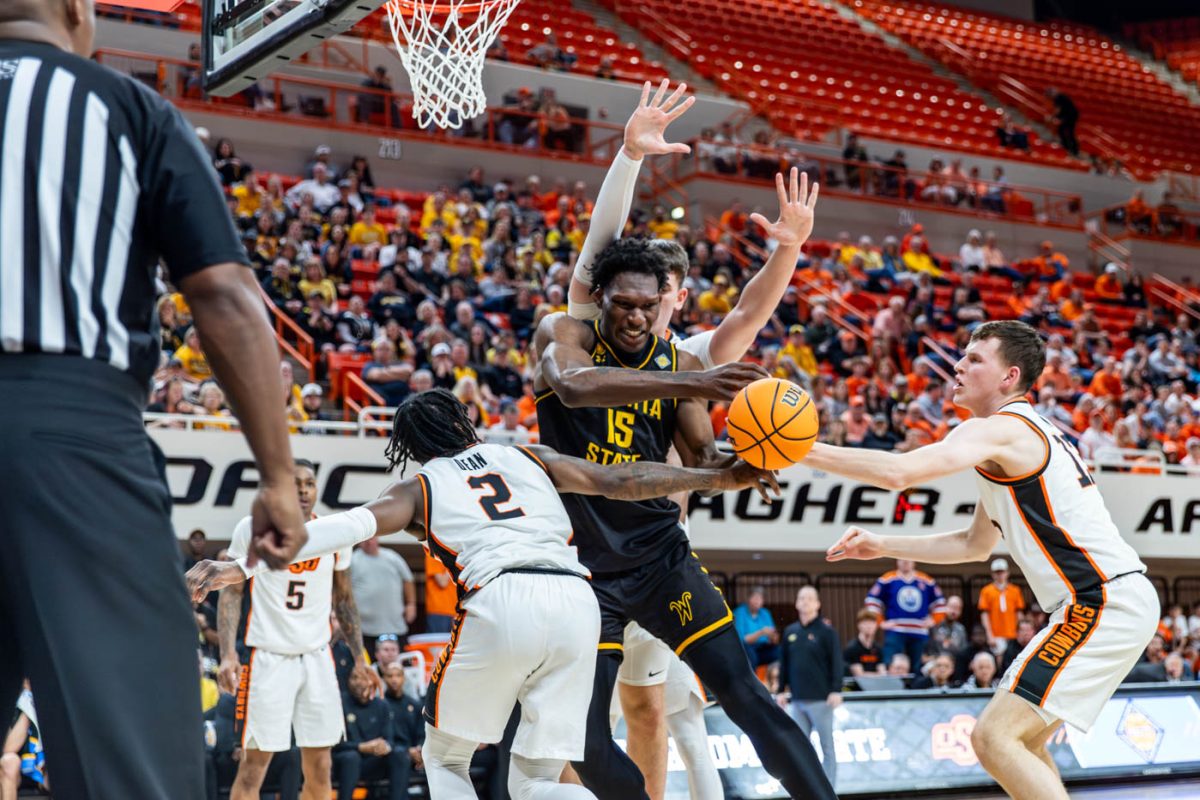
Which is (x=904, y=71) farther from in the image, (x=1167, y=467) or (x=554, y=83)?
(x=1167, y=467)

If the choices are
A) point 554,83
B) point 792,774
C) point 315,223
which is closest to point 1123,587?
point 792,774

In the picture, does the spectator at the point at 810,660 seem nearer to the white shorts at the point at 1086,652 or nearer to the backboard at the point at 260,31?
the white shorts at the point at 1086,652

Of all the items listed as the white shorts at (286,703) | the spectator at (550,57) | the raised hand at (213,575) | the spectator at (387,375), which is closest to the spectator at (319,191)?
the spectator at (387,375)

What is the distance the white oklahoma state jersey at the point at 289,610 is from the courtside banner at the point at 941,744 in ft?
8.02

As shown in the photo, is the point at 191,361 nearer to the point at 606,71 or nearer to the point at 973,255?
the point at 606,71

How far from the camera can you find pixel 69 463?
225 cm

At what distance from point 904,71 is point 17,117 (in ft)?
92.3

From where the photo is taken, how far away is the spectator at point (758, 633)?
13.1 m

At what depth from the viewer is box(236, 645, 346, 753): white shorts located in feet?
25.0

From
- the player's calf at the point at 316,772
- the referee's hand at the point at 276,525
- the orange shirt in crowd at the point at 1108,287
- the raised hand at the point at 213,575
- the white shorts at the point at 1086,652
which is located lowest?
the orange shirt in crowd at the point at 1108,287

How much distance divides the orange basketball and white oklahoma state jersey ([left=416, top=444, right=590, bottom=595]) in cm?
66

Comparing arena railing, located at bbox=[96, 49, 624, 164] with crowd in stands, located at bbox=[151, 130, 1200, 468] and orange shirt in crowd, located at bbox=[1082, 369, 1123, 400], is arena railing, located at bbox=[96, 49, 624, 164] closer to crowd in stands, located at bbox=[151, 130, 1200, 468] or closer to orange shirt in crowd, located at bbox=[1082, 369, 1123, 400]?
crowd in stands, located at bbox=[151, 130, 1200, 468]

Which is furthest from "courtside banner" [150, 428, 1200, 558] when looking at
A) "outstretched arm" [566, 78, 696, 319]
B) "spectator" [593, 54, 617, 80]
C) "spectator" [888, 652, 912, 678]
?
"spectator" [593, 54, 617, 80]

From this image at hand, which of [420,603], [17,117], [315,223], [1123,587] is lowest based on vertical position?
[420,603]
